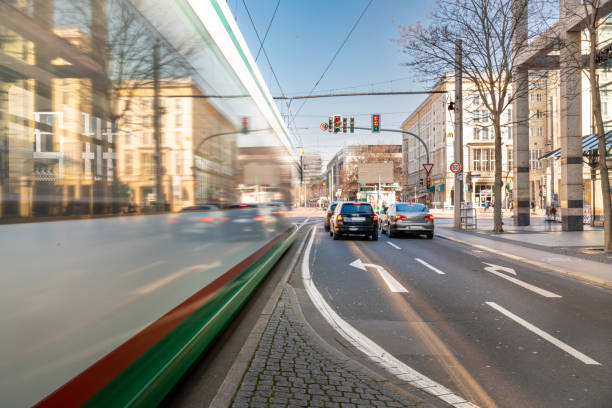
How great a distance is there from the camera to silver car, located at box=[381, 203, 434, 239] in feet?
57.4

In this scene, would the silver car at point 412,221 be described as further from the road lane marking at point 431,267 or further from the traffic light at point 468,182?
the traffic light at point 468,182

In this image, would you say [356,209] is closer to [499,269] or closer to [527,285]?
[499,269]

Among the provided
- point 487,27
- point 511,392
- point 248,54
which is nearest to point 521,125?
point 487,27

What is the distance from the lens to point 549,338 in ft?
14.9

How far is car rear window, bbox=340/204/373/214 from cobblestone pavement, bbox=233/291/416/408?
1276cm

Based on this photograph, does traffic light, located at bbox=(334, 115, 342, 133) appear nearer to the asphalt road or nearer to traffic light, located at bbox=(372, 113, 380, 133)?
traffic light, located at bbox=(372, 113, 380, 133)

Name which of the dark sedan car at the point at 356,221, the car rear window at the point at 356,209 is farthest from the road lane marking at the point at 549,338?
the car rear window at the point at 356,209

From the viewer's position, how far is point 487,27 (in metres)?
17.6

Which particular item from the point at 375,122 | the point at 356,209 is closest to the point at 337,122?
the point at 375,122

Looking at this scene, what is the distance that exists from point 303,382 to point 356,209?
45.8 ft

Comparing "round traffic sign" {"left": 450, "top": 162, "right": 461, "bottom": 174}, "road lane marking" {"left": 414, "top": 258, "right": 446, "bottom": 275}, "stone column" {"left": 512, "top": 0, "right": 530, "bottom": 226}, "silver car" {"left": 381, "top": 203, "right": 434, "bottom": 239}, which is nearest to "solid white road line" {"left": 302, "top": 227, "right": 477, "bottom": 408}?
"road lane marking" {"left": 414, "top": 258, "right": 446, "bottom": 275}

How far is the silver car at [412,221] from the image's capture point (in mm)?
17484

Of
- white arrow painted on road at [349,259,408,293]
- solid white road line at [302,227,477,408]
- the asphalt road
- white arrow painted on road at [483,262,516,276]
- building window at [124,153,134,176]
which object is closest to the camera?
building window at [124,153,134,176]

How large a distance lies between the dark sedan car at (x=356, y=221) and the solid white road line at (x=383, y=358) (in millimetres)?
10381
